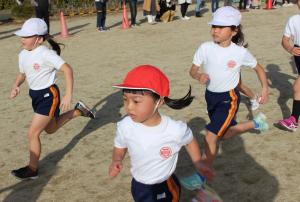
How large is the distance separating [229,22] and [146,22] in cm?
1254

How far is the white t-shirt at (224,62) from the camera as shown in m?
4.37

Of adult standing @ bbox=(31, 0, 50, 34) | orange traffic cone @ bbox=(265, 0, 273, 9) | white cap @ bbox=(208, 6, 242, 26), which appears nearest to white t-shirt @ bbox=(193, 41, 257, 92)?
white cap @ bbox=(208, 6, 242, 26)

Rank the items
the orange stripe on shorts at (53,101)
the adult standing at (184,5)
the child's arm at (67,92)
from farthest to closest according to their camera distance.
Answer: the adult standing at (184,5), the orange stripe on shorts at (53,101), the child's arm at (67,92)

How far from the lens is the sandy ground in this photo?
4.27 meters

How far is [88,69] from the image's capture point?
9.57 m

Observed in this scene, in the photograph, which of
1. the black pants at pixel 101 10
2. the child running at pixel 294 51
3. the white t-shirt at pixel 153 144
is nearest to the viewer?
the white t-shirt at pixel 153 144

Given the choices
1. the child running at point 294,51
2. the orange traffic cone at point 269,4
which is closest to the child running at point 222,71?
the child running at point 294,51

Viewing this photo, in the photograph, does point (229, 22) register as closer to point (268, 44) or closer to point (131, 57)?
point (131, 57)

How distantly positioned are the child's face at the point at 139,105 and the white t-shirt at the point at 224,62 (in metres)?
1.86

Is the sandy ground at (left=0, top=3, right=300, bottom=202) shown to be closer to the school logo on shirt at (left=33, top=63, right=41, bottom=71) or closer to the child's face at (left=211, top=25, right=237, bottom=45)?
the school logo on shirt at (left=33, top=63, right=41, bottom=71)

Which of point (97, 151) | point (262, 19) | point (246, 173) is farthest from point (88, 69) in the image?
point (262, 19)

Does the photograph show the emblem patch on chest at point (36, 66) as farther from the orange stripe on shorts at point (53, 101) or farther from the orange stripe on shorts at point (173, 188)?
the orange stripe on shorts at point (173, 188)

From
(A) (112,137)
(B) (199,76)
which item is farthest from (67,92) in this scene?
(A) (112,137)

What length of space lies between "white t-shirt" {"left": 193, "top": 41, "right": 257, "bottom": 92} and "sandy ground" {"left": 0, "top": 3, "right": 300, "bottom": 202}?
36.9 inches
